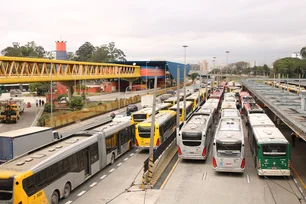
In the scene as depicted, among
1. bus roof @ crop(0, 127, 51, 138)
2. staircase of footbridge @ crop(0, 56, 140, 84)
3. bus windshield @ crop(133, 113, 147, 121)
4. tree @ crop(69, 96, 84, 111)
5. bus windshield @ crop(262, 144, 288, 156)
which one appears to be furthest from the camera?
tree @ crop(69, 96, 84, 111)

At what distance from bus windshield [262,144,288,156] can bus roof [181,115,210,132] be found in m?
4.86

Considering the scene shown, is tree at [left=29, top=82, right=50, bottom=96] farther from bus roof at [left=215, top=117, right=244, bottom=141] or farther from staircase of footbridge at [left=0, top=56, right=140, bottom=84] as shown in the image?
bus roof at [left=215, top=117, right=244, bottom=141]

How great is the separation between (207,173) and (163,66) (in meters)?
86.1

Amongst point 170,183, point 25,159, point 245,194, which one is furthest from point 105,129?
point 245,194

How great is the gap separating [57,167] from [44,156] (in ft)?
2.57

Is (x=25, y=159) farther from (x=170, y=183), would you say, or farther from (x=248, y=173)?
(x=248, y=173)

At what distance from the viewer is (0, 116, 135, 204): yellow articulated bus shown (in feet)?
43.9

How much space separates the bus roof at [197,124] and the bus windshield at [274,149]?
4.86 m

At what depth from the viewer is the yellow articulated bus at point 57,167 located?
43.9ft

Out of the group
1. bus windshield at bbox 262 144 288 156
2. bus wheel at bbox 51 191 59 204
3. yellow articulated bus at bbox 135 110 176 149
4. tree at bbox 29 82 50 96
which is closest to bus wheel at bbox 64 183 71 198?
bus wheel at bbox 51 191 59 204

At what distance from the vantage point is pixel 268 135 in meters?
20.8

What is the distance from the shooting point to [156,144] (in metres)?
25.8

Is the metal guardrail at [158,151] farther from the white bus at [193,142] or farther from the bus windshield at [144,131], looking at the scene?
the bus windshield at [144,131]

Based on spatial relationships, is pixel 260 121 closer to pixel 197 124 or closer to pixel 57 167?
pixel 197 124
